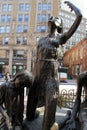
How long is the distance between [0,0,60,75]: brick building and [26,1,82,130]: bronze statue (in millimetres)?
42450

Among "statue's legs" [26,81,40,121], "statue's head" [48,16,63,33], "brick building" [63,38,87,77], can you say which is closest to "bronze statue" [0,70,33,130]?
"statue's legs" [26,81,40,121]

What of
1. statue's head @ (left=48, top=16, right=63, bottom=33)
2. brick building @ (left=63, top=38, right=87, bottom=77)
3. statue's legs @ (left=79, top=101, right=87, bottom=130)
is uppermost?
statue's head @ (left=48, top=16, right=63, bottom=33)

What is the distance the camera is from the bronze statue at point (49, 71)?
11.1 ft

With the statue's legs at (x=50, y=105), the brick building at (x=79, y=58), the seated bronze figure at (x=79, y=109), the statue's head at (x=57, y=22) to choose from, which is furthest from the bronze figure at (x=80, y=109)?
the brick building at (x=79, y=58)

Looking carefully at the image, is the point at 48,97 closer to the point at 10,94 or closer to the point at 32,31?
the point at 10,94

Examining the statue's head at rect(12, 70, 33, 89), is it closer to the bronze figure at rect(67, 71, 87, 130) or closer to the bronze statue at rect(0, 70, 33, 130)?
the bronze statue at rect(0, 70, 33, 130)

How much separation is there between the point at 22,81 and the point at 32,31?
46.0 m

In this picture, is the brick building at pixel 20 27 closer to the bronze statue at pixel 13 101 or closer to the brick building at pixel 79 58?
the brick building at pixel 79 58

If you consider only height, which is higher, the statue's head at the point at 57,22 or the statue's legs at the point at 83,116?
the statue's head at the point at 57,22

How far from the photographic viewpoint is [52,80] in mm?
3477

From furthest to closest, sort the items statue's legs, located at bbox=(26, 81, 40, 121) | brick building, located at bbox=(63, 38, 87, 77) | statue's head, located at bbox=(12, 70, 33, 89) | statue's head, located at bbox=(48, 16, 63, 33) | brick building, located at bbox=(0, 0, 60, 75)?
1. brick building, located at bbox=(0, 0, 60, 75)
2. brick building, located at bbox=(63, 38, 87, 77)
3. statue's head, located at bbox=(48, 16, 63, 33)
4. statue's legs, located at bbox=(26, 81, 40, 121)
5. statue's head, located at bbox=(12, 70, 33, 89)

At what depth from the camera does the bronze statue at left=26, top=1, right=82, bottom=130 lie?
11.1 feet

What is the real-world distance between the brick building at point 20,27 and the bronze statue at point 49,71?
4245 centimetres

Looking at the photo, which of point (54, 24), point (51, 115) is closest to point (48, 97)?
point (51, 115)
